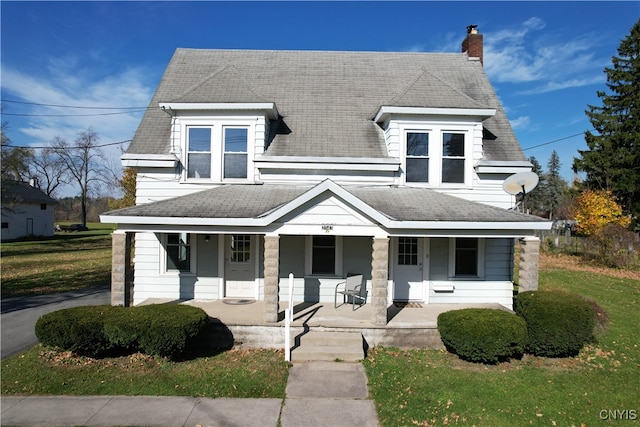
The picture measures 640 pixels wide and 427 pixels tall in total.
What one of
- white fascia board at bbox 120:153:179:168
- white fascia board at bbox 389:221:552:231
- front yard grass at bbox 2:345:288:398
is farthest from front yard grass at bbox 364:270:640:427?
white fascia board at bbox 120:153:179:168

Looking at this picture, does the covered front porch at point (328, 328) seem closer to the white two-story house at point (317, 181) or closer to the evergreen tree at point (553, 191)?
the white two-story house at point (317, 181)

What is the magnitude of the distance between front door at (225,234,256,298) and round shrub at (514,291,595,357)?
24.8 ft

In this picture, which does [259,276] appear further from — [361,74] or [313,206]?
[361,74]

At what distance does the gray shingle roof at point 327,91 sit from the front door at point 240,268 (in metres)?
2.93

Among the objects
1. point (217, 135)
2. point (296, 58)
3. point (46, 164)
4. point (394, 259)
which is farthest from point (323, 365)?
point (46, 164)

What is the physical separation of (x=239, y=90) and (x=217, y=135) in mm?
1583

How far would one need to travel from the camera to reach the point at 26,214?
42.6m

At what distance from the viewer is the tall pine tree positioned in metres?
32.0

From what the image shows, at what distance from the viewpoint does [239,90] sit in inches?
460

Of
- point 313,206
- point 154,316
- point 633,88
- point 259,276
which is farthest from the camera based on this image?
point 633,88

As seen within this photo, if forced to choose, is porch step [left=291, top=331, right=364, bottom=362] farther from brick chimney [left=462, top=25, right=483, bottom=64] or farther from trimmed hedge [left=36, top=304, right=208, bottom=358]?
brick chimney [left=462, top=25, right=483, bottom=64]

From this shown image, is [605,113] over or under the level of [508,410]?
over

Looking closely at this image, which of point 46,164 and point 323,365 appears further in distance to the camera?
point 46,164

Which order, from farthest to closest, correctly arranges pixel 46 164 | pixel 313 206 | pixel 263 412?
pixel 46 164 < pixel 313 206 < pixel 263 412
